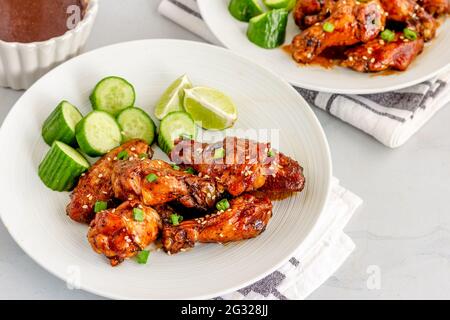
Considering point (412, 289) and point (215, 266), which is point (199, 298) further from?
point (412, 289)

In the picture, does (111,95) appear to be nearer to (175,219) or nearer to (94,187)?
(94,187)

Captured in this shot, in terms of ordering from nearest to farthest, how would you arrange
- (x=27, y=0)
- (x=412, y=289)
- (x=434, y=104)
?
(x=412, y=289)
(x=27, y=0)
(x=434, y=104)

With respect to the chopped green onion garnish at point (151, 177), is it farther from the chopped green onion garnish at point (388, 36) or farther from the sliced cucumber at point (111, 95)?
the chopped green onion garnish at point (388, 36)

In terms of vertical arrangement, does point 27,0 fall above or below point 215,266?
above

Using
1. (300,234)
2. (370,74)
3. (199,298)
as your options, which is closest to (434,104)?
(370,74)

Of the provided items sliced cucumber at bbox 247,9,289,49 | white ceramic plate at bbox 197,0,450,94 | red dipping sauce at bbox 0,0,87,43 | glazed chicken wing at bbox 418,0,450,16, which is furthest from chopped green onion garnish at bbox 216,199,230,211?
glazed chicken wing at bbox 418,0,450,16

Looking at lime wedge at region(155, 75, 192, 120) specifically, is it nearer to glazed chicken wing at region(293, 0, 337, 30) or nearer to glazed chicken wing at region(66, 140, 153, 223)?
glazed chicken wing at region(66, 140, 153, 223)
